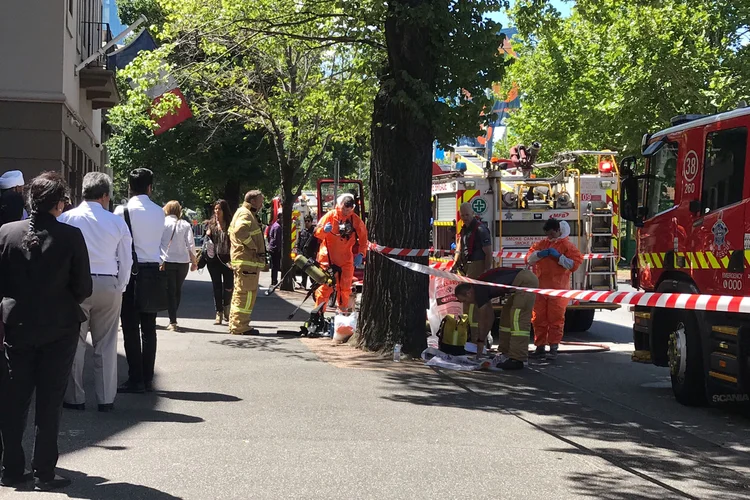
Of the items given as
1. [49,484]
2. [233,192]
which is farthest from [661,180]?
[233,192]

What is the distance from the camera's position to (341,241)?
14672 millimetres

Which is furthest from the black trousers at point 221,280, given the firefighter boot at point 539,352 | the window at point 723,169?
the window at point 723,169

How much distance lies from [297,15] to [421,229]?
370 cm

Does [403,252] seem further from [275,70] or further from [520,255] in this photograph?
[275,70]

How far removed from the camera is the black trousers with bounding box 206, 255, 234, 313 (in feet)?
50.2

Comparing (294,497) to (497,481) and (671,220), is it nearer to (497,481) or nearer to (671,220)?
(497,481)

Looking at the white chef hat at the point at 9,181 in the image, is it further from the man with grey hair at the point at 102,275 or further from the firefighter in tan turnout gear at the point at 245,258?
the firefighter in tan turnout gear at the point at 245,258

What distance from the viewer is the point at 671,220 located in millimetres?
9977

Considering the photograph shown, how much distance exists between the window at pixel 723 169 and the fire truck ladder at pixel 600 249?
6.22 metres

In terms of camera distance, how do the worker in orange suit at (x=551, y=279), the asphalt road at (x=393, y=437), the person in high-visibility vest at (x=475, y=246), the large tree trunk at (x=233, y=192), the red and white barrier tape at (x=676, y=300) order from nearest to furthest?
1. the asphalt road at (x=393, y=437)
2. the red and white barrier tape at (x=676, y=300)
3. the worker in orange suit at (x=551, y=279)
4. the person in high-visibility vest at (x=475, y=246)
5. the large tree trunk at (x=233, y=192)

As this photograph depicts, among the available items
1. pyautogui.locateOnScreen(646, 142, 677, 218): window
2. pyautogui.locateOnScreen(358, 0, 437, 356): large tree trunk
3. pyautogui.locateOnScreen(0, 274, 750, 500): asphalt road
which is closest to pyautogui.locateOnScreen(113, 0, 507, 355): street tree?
pyautogui.locateOnScreen(358, 0, 437, 356): large tree trunk

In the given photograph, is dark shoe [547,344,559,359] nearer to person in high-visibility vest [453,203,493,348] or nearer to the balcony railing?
person in high-visibility vest [453,203,493,348]

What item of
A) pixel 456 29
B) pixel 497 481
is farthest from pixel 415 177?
pixel 497 481

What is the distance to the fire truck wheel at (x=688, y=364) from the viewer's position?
952 cm
